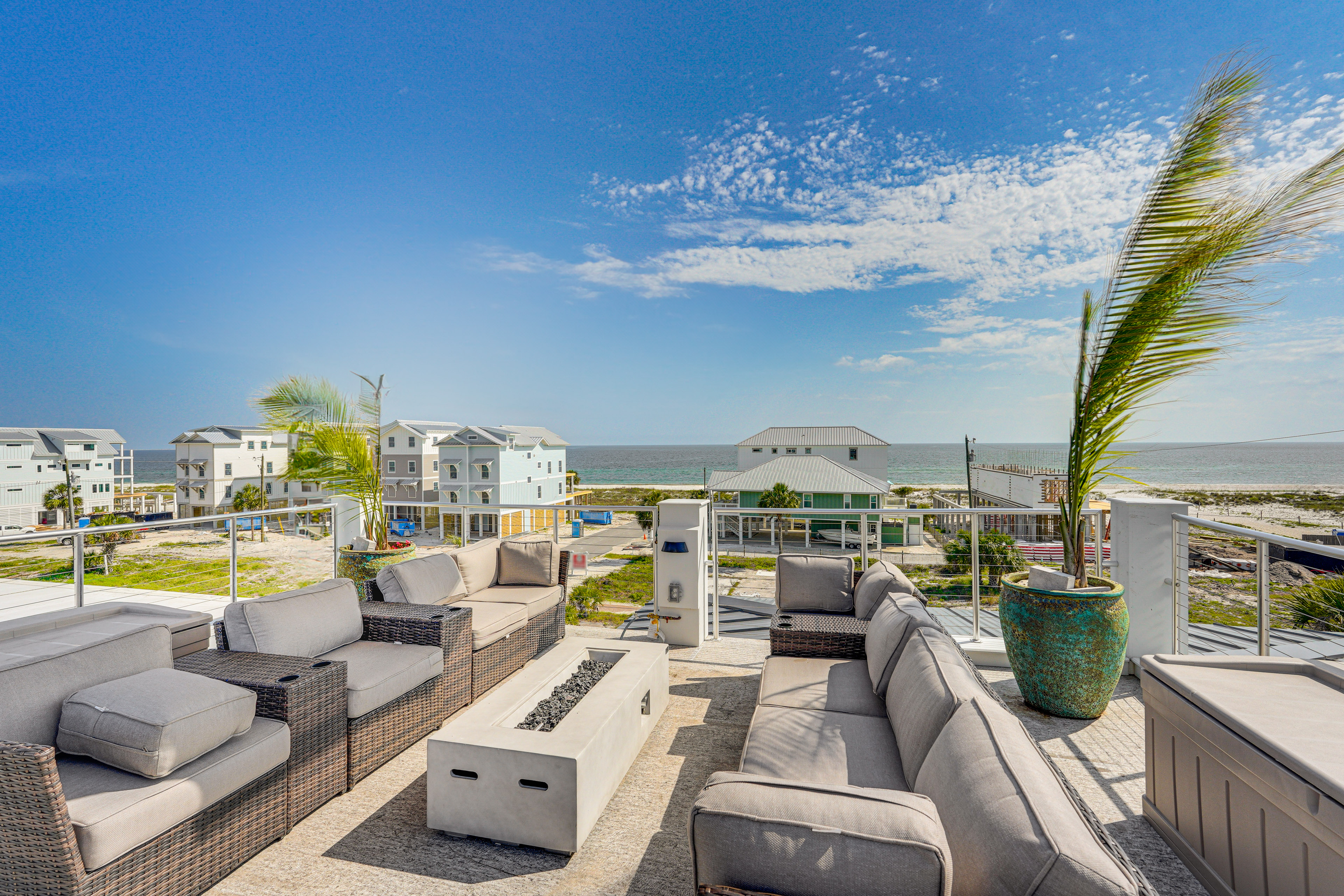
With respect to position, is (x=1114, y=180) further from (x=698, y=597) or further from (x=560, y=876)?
(x=560, y=876)

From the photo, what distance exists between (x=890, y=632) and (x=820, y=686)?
43 cm

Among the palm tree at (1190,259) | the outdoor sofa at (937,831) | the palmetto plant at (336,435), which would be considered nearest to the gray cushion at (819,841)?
the outdoor sofa at (937,831)

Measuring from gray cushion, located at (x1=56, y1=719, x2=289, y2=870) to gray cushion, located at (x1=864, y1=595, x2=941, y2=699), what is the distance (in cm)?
239

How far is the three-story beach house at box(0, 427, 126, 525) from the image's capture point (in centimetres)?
1903

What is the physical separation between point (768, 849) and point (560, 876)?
1263 mm

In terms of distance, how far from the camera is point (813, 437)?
35.9m

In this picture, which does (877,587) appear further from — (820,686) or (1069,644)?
(1069,644)

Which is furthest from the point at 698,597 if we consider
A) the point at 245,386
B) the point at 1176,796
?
the point at 245,386

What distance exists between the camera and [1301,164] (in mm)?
2379

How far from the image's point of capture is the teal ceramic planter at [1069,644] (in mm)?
2873

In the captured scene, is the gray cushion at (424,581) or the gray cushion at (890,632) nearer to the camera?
the gray cushion at (890,632)

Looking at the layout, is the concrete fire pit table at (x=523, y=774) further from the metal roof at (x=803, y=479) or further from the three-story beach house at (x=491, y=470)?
the metal roof at (x=803, y=479)

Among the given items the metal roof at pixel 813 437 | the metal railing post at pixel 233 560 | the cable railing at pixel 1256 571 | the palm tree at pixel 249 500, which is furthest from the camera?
the metal roof at pixel 813 437

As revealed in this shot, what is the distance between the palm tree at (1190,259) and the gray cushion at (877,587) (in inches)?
37.8
